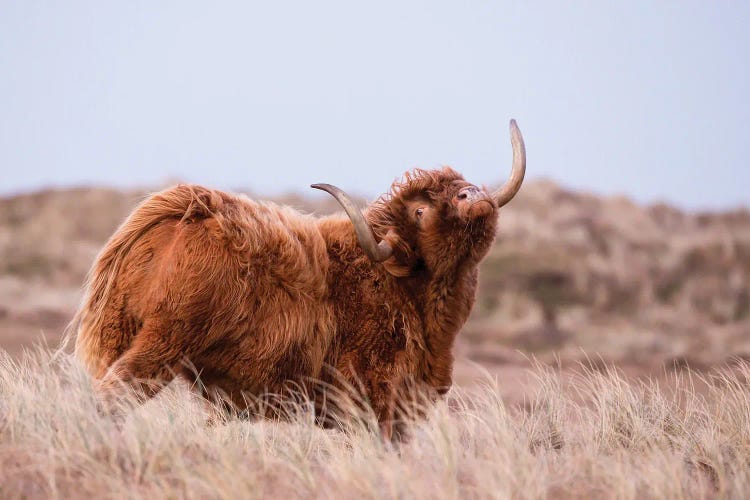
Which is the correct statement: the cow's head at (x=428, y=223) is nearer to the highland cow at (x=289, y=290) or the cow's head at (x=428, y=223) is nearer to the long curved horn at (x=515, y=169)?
the highland cow at (x=289, y=290)

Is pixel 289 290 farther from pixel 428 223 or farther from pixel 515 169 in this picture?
pixel 515 169

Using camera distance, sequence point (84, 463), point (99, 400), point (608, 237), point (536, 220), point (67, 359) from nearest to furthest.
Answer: point (84, 463)
point (99, 400)
point (67, 359)
point (608, 237)
point (536, 220)

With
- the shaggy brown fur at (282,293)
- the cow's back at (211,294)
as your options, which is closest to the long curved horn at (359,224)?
the shaggy brown fur at (282,293)

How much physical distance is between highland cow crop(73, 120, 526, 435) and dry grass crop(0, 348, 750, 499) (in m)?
0.28

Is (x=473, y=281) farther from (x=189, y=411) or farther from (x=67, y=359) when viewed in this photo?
(x=67, y=359)

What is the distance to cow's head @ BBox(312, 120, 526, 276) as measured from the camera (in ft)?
19.2

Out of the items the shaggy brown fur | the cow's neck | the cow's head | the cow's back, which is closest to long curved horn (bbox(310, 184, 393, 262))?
the cow's head

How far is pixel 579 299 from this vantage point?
23.4m

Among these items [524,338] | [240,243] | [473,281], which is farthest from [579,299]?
[240,243]

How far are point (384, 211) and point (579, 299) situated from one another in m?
17.9

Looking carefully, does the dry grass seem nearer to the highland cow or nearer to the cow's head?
the highland cow

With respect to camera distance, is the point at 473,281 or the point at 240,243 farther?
the point at 473,281

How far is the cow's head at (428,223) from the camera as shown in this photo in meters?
5.85

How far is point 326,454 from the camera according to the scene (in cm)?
536
